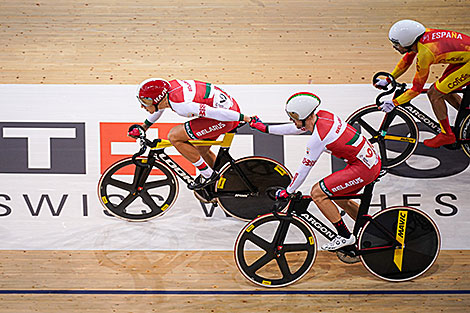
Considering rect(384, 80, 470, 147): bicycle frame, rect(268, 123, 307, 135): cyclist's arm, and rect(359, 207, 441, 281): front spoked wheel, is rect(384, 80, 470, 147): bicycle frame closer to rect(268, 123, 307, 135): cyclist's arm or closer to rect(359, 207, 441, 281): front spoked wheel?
rect(359, 207, 441, 281): front spoked wheel

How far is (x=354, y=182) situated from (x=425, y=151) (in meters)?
1.42

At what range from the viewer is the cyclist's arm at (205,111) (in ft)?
14.5

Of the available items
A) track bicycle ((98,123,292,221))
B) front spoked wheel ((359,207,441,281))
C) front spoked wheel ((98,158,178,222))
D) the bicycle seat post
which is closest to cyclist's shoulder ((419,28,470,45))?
the bicycle seat post

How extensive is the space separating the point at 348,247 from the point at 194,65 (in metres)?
2.42

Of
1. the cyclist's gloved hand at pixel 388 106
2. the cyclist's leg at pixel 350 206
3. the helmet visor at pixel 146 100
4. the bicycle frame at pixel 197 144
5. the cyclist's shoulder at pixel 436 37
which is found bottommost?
the cyclist's leg at pixel 350 206

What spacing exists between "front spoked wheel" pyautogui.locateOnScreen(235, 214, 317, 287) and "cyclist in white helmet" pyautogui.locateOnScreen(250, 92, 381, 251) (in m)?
0.32

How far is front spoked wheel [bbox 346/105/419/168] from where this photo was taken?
507 cm

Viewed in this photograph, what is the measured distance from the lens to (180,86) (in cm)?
451

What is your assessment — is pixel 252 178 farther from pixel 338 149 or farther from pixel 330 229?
pixel 338 149

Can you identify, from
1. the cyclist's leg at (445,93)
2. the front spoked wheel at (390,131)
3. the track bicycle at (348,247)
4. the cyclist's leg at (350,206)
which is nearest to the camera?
the track bicycle at (348,247)

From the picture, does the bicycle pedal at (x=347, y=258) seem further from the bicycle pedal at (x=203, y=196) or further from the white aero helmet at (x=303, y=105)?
the white aero helmet at (x=303, y=105)

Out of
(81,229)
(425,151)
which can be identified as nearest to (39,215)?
(81,229)

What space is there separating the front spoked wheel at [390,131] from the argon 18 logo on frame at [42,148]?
2642 mm

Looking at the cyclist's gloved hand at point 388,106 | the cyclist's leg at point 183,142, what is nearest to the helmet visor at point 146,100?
Result: the cyclist's leg at point 183,142
